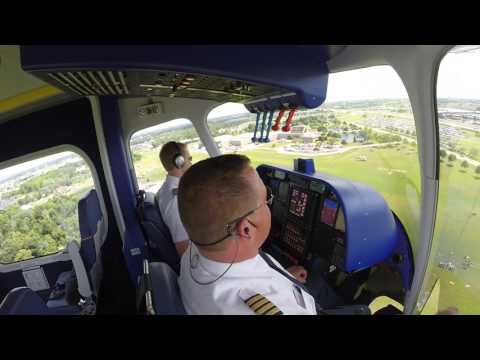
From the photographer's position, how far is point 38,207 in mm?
3189

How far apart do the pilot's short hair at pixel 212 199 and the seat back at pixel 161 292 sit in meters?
0.24

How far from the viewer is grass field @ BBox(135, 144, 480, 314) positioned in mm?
1377

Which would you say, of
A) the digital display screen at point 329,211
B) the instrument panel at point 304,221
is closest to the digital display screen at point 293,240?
the instrument panel at point 304,221

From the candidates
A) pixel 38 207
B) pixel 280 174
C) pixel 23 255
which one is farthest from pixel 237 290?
pixel 23 255

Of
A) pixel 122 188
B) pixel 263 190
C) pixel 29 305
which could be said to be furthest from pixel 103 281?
pixel 263 190

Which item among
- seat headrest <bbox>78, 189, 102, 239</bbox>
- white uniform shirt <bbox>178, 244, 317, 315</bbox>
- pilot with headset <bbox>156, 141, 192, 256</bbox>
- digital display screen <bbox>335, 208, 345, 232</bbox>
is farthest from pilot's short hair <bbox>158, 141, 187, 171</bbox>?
white uniform shirt <bbox>178, 244, 317, 315</bbox>

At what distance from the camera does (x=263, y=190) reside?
40.9 inches

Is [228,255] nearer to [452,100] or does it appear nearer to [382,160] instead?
[452,100]

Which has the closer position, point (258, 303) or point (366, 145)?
point (258, 303)

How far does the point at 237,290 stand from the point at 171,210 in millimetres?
1421

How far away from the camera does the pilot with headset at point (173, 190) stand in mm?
2195

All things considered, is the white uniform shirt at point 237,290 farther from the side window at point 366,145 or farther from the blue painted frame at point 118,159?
the blue painted frame at point 118,159

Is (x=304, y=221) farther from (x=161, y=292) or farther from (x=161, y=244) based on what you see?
(x=161, y=292)

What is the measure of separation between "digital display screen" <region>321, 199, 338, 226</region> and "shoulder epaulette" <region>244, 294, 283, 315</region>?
1136 millimetres
